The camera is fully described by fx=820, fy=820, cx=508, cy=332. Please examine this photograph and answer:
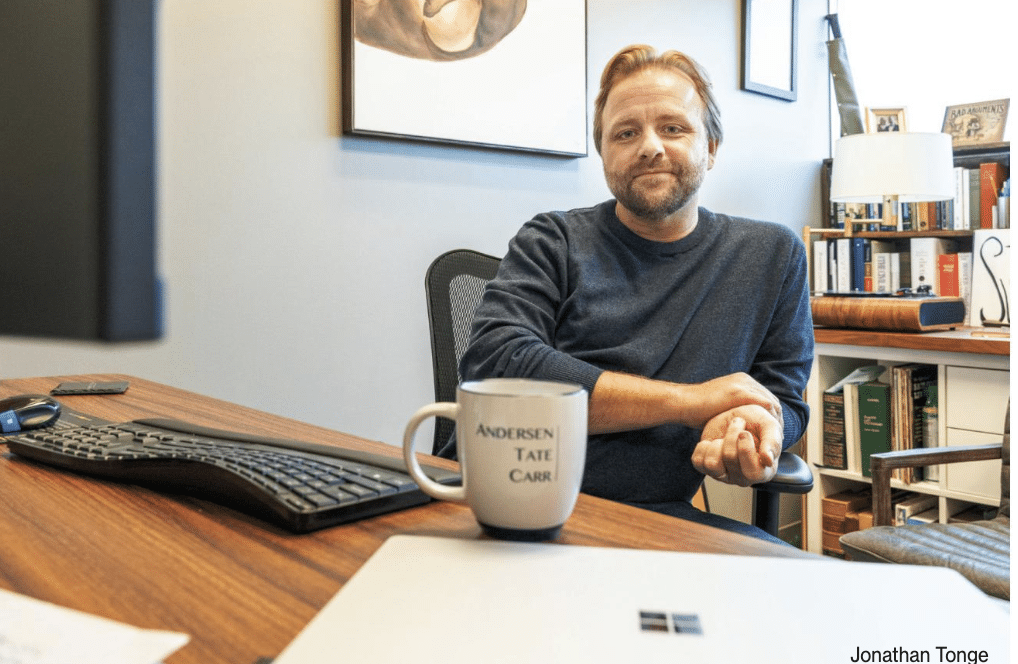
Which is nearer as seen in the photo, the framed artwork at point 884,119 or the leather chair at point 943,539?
the leather chair at point 943,539

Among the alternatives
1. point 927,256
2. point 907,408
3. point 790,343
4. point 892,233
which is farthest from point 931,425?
point 790,343

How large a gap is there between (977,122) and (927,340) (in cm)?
123

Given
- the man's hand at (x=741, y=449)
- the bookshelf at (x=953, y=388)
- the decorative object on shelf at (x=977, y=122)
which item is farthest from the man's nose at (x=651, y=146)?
the decorative object on shelf at (x=977, y=122)

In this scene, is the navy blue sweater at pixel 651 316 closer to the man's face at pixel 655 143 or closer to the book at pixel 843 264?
the man's face at pixel 655 143

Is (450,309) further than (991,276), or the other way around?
(991,276)

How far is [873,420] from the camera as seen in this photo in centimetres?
248

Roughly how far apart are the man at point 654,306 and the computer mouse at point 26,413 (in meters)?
0.58

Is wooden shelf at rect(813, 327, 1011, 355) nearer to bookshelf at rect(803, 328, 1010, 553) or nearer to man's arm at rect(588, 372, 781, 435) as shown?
bookshelf at rect(803, 328, 1010, 553)

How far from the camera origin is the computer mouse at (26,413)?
937 millimetres

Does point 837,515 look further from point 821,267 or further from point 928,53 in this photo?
point 928,53

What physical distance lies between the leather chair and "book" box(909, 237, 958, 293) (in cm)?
137

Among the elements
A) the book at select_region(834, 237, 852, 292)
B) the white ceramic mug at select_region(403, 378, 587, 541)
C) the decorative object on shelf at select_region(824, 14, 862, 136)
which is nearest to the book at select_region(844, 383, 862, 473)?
the book at select_region(834, 237, 852, 292)

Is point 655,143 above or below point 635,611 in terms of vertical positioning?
above

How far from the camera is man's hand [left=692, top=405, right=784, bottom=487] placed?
3.29ft
